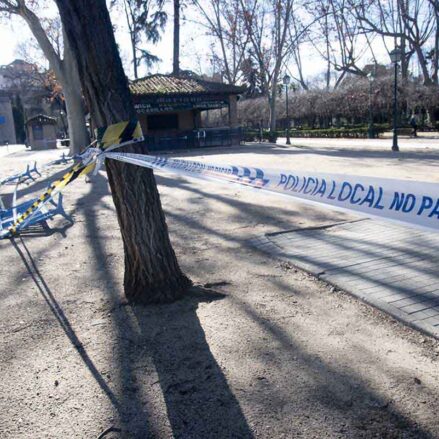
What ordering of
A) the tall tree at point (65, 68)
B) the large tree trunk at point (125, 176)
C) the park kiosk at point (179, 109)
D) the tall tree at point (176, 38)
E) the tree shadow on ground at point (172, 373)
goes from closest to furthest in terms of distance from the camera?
1. the tree shadow on ground at point (172, 373)
2. the large tree trunk at point (125, 176)
3. the tall tree at point (65, 68)
4. the park kiosk at point (179, 109)
5. the tall tree at point (176, 38)

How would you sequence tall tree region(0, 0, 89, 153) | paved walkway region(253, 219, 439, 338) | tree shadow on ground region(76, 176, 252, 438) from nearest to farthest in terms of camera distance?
tree shadow on ground region(76, 176, 252, 438), paved walkway region(253, 219, 439, 338), tall tree region(0, 0, 89, 153)

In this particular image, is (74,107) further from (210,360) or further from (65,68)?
(210,360)

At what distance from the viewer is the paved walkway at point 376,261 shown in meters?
3.75

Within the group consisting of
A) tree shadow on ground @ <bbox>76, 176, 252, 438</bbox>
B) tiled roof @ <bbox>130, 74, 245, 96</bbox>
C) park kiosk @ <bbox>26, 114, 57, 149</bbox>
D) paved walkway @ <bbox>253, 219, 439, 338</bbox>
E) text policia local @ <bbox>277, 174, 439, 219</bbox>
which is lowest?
tree shadow on ground @ <bbox>76, 176, 252, 438</bbox>

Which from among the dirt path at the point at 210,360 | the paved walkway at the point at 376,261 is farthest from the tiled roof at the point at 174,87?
the dirt path at the point at 210,360

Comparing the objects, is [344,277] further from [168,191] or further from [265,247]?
[168,191]

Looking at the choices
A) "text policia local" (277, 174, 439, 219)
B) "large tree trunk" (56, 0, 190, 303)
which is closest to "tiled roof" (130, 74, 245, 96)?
"large tree trunk" (56, 0, 190, 303)

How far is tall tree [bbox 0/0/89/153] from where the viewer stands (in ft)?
67.0

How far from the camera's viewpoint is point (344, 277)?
4.45m

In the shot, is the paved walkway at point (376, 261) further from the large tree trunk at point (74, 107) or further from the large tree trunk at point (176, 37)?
the large tree trunk at point (176, 37)

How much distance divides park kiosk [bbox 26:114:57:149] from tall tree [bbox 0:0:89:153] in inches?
780

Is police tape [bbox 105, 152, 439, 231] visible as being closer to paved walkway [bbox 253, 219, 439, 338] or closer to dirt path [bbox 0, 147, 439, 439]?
dirt path [bbox 0, 147, 439, 439]

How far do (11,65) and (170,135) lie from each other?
62726 mm

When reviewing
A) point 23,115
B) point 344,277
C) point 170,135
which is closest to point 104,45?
point 344,277
